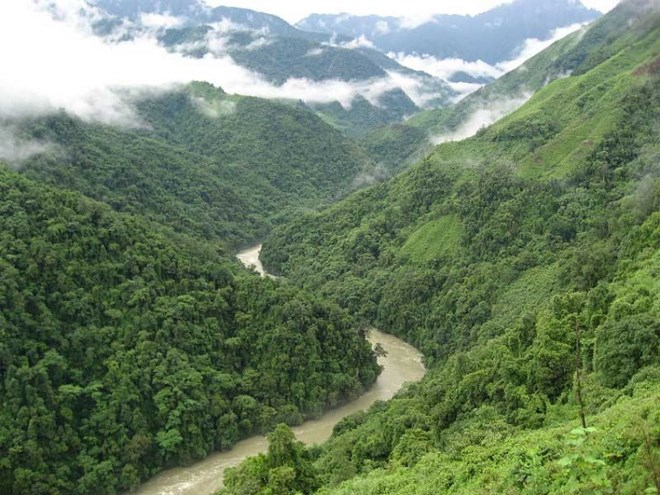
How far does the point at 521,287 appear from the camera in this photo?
63.9 m

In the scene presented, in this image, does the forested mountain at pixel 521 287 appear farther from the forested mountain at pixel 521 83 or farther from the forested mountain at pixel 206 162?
the forested mountain at pixel 206 162

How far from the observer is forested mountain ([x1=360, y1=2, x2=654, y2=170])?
385ft

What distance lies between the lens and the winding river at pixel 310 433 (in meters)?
47.5

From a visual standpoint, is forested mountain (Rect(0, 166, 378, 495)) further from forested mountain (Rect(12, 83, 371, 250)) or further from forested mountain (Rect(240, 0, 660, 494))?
forested mountain (Rect(12, 83, 371, 250))

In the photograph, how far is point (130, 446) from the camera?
155 feet

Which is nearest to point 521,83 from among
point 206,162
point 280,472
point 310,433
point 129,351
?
point 206,162

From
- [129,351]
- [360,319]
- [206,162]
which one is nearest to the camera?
[129,351]

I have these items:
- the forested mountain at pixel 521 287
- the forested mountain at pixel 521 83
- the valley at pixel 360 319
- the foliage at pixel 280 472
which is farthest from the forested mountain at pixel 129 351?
the forested mountain at pixel 521 83

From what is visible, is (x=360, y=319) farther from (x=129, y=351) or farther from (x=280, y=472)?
(x=280, y=472)

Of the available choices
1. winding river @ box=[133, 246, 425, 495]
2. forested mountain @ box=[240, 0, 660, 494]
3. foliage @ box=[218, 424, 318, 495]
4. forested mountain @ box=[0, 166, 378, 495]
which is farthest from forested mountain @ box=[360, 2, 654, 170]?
foliage @ box=[218, 424, 318, 495]

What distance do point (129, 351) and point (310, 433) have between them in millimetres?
15509

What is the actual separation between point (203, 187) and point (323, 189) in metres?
36.8

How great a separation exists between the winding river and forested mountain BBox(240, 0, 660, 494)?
2179mm

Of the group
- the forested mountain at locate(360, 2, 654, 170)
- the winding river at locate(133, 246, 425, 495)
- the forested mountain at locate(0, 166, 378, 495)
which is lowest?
the winding river at locate(133, 246, 425, 495)
